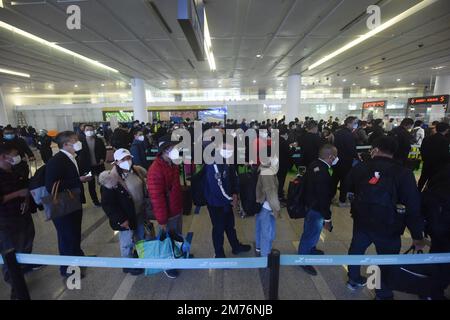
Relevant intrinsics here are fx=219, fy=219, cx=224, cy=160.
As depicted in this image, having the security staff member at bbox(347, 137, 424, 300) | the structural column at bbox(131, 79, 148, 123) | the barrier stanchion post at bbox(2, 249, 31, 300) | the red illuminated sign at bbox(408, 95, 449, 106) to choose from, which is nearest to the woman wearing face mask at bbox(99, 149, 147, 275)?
the barrier stanchion post at bbox(2, 249, 31, 300)

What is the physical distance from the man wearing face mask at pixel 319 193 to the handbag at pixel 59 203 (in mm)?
2902

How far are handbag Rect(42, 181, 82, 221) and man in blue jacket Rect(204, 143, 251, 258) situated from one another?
1641 mm


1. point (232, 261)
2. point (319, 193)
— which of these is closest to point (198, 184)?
point (232, 261)

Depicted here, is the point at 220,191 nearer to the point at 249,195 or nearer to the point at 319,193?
the point at 249,195

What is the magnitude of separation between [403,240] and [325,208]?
212 cm

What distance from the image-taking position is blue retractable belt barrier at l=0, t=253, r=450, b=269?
6.26 ft

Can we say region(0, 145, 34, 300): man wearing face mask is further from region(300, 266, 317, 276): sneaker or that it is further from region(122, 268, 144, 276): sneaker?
region(300, 266, 317, 276): sneaker

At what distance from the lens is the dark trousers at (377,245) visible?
219 cm

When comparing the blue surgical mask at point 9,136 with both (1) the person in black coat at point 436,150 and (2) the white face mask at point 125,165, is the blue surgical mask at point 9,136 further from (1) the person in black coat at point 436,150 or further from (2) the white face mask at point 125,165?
(1) the person in black coat at point 436,150

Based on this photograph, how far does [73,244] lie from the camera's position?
110 inches

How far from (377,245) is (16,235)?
162 inches
